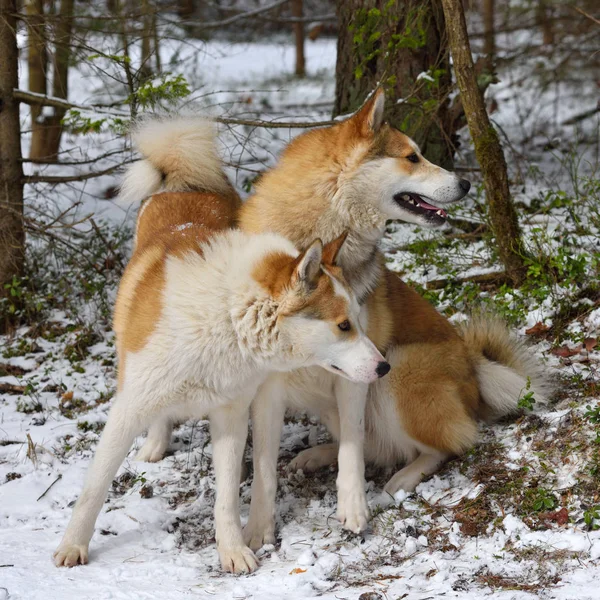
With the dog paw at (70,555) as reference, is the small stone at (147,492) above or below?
below

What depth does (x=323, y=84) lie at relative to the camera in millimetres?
11344

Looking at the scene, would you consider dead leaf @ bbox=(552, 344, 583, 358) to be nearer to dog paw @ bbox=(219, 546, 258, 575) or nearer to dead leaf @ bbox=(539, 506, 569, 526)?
dead leaf @ bbox=(539, 506, 569, 526)

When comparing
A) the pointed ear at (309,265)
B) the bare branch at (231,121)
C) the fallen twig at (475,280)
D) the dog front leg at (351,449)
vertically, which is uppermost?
the bare branch at (231,121)

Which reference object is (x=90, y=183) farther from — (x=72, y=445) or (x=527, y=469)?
(x=527, y=469)

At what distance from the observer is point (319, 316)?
2.97 meters

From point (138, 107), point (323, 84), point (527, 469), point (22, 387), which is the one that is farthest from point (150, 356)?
point (323, 84)

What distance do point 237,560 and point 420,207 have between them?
1.74m

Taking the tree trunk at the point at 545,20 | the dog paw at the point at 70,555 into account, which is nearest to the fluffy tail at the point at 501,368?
the dog paw at the point at 70,555

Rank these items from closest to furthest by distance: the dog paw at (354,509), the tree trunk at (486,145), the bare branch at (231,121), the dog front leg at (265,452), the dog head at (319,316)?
the dog head at (319,316)
the dog paw at (354,509)
the dog front leg at (265,452)
the tree trunk at (486,145)
the bare branch at (231,121)

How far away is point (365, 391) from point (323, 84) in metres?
8.66

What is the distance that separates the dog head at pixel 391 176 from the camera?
3.36 metres

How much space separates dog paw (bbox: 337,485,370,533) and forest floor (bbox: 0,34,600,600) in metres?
0.05

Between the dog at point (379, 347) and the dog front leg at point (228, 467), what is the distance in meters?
0.16

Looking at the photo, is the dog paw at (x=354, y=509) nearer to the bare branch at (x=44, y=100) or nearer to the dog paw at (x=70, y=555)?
the dog paw at (x=70, y=555)
